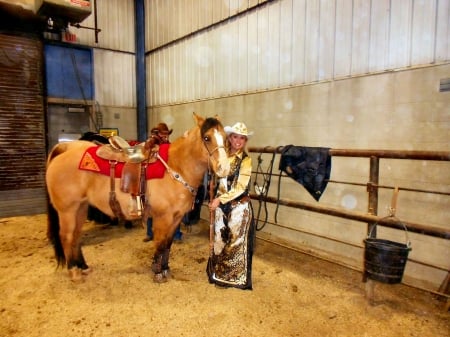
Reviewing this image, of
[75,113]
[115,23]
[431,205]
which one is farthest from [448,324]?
[115,23]

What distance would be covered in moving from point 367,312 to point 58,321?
2.55 metres

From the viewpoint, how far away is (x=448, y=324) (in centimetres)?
233

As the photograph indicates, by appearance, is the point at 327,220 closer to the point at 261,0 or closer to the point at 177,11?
the point at 261,0

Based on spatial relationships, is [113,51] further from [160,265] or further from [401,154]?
[401,154]

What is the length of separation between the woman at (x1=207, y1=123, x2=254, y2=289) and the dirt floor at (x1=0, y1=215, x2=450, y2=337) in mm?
171

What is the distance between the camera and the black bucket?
7.30 feet

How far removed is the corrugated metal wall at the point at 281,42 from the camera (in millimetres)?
3094

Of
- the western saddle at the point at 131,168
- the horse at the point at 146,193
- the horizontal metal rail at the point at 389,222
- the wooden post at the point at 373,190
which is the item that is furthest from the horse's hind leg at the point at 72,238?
the wooden post at the point at 373,190

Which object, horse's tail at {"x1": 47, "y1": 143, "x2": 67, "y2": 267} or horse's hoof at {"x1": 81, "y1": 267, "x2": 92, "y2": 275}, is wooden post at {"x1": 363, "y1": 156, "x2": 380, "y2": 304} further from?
horse's tail at {"x1": 47, "y1": 143, "x2": 67, "y2": 267}

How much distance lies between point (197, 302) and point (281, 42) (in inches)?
144

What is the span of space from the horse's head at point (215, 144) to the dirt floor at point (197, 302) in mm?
1205

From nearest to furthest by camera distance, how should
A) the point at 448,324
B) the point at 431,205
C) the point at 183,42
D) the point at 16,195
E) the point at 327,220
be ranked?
the point at 448,324, the point at 431,205, the point at 327,220, the point at 16,195, the point at 183,42

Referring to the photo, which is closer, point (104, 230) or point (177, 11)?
point (104, 230)

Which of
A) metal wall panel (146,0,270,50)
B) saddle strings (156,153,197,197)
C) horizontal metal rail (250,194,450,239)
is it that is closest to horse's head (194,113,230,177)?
saddle strings (156,153,197,197)
